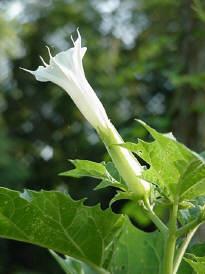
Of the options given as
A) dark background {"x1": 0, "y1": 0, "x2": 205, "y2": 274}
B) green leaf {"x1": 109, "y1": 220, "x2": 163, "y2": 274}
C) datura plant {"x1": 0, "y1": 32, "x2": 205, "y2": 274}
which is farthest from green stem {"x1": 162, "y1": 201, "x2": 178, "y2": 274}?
dark background {"x1": 0, "y1": 0, "x2": 205, "y2": 274}

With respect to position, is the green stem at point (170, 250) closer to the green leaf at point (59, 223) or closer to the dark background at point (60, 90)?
the green leaf at point (59, 223)

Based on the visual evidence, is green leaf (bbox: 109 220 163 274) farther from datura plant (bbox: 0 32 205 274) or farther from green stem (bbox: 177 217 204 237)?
green stem (bbox: 177 217 204 237)

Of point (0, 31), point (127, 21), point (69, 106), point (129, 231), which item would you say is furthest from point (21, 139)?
point (129, 231)

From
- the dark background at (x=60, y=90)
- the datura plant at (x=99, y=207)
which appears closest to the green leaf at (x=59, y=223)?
the datura plant at (x=99, y=207)

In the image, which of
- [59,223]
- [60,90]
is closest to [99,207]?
[59,223]

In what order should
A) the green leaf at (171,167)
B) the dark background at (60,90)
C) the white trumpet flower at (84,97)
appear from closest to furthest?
the green leaf at (171,167) → the white trumpet flower at (84,97) → the dark background at (60,90)

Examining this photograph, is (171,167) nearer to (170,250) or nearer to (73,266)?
(170,250)
